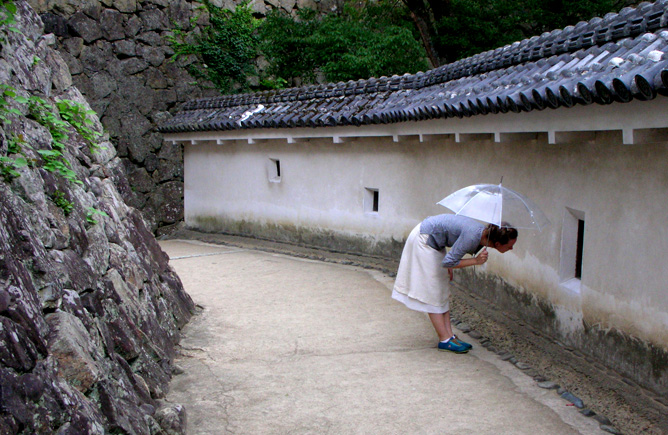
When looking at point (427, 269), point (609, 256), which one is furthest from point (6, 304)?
point (609, 256)

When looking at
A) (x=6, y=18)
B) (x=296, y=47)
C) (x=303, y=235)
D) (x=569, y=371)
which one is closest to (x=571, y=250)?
(x=569, y=371)

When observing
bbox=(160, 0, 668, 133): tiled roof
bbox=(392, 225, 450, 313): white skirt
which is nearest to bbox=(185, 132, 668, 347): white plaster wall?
bbox=(160, 0, 668, 133): tiled roof

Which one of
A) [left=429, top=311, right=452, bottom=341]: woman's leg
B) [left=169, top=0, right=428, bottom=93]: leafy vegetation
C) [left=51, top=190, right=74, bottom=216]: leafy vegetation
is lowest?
[left=429, top=311, right=452, bottom=341]: woman's leg

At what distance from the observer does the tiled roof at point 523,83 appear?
A: 15.1 feet

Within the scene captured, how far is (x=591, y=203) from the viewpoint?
236 inches

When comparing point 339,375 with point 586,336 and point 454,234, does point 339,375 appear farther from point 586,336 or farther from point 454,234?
point 586,336

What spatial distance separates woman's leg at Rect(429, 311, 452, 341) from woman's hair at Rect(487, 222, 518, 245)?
3.65 ft

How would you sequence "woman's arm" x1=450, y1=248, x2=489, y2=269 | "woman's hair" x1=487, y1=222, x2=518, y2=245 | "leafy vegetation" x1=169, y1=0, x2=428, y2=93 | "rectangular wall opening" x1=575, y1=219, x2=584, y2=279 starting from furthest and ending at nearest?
"leafy vegetation" x1=169, y1=0, x2=428, y2=93
"rectangular wall opening" x1=575, y1=219, x2=584, y2=279
"woman's arm" x1=450, y1=248, x2=489, y2=269
"woman's hair" x1=487, y1=222, x2=518, y2=245

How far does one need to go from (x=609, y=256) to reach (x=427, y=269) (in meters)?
1.70

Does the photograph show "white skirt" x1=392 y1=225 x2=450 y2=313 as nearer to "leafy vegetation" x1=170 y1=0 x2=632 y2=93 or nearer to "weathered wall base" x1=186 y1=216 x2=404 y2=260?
"weathered wall base" x1=186 y1=216 x2=404 y2=260

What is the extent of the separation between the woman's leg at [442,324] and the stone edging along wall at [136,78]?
11079mm

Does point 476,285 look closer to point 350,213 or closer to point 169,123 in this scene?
point 350,213

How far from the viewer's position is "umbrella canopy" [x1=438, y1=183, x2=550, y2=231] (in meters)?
5.84

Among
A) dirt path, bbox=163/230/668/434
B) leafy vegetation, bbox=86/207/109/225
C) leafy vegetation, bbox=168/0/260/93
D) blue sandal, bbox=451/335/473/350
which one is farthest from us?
leafy vegetation, bbox=168/0/260/93
